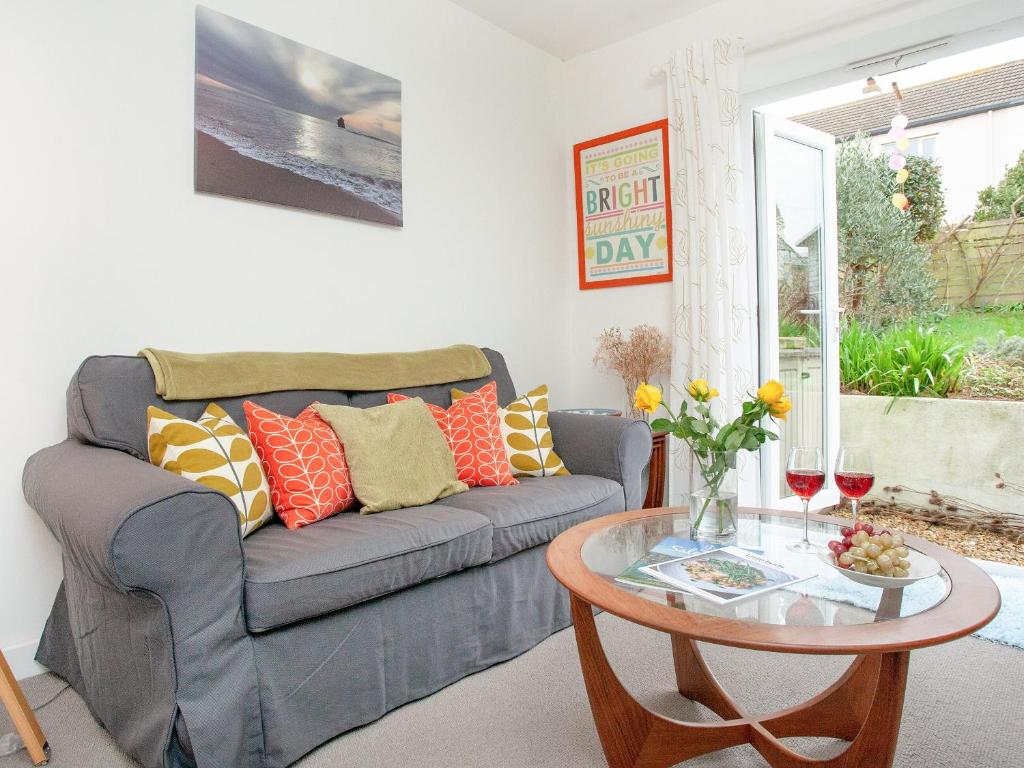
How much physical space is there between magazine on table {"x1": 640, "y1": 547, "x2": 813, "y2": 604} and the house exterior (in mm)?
2885

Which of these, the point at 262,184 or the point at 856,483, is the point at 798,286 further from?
the point at 262,184

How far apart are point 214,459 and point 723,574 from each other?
1.33 metres

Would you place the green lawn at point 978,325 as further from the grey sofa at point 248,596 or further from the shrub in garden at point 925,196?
the grey sofa at point 248,596

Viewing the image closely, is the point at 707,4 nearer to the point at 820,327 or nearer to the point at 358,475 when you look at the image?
the point at 820,327

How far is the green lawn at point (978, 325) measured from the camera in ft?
10.5

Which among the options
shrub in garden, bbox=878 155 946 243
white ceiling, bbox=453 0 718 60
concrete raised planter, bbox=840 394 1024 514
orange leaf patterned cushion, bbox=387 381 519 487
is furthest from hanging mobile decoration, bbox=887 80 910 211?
orange leaf patterned cushion, bbox=387 381 519 487

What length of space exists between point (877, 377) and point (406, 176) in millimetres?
2711

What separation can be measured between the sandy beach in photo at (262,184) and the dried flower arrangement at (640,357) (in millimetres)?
1447

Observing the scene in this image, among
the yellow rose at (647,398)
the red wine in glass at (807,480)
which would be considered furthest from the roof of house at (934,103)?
the yellow rose at (647,398)

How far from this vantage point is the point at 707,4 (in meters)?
3.27

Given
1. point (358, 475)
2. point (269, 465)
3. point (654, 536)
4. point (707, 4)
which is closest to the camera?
point (654, 536)

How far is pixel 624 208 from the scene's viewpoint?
370cm

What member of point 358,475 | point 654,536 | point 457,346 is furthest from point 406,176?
point 654,536

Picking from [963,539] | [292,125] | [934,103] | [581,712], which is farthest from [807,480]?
[934,103]
